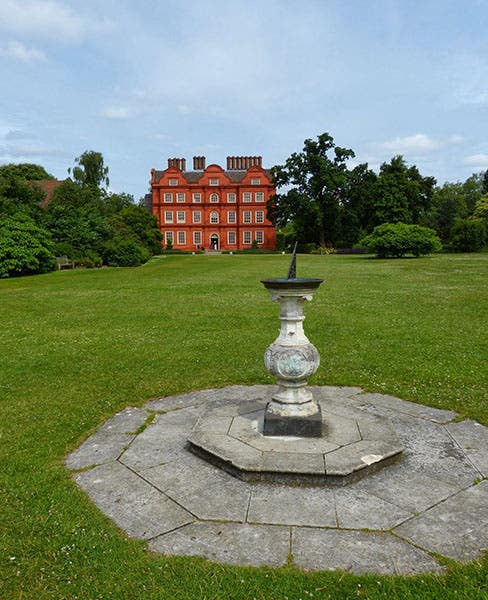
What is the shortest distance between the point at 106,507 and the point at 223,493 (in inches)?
37.5

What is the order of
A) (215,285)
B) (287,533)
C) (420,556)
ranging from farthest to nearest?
(215,285)
(287,533)
(420,556)

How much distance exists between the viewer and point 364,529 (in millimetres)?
3201

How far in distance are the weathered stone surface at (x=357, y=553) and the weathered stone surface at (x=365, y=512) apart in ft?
0.33

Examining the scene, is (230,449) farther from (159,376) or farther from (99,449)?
(159,376)

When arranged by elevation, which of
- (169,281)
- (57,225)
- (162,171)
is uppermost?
(162,171)

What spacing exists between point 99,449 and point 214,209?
6793 cm

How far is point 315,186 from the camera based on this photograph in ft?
181

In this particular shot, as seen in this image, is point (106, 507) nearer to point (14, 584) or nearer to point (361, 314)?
point (14, 584)

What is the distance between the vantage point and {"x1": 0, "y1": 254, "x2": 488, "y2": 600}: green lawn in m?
2.72

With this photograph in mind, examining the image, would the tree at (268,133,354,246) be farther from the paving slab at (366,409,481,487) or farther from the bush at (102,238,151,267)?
the paving slab at (366,409,481,487)

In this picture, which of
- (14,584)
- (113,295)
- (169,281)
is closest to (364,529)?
(14,584)

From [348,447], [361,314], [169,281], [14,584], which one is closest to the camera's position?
[14,584]

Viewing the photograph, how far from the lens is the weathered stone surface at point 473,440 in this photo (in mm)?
4168

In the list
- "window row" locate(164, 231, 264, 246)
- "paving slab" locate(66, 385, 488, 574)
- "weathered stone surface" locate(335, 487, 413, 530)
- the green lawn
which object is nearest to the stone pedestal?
"paving slab" locate(66, 385, 488, 574)
